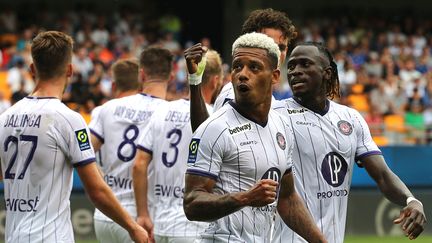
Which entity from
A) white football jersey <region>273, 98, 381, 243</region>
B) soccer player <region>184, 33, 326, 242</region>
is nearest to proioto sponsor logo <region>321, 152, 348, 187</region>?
white football jersey <region>273, 98, 381, 243</region>

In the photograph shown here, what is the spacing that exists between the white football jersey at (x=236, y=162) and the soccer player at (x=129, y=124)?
3.34 meters

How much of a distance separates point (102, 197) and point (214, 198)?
1060 mm

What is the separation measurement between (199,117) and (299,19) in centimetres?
2344

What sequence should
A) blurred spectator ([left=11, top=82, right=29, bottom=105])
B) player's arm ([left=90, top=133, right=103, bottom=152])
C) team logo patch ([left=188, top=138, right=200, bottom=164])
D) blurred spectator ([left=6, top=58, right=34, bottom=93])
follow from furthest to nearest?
blurred spectator ([left=6, top=58, right=34, bottom=93]) → blurred spectator ([left=11, top=82, right=29, bottom=105]) → player's arm ([left=90, top=133, right=103, bottom=152]) → team logo patch ([left=188, top=138, right=200, bottom=164])

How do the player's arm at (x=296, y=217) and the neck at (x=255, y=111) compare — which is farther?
the player's arm at (x=296, y=217)

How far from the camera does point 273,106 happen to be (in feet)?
23.0

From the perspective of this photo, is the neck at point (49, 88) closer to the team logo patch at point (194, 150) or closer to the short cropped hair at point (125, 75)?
the team logo patch at point (194, 150)

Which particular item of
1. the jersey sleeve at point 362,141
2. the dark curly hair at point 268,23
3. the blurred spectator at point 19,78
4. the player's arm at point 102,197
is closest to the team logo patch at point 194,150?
the player's arm at point 102,197

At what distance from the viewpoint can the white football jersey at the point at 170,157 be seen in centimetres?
880

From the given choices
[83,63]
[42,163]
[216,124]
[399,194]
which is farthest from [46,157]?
[83,63]

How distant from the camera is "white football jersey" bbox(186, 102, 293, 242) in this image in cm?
571

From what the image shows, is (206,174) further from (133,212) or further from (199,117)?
(133,212)

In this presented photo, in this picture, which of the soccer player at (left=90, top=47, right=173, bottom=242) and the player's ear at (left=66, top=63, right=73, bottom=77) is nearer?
the player's ear at (left=66, top=63, right=73, bottom=77)

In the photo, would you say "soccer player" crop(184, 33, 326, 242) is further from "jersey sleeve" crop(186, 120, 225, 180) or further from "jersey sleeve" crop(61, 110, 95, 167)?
"jersey sleeve" crop(61, 110, 95, 167)
